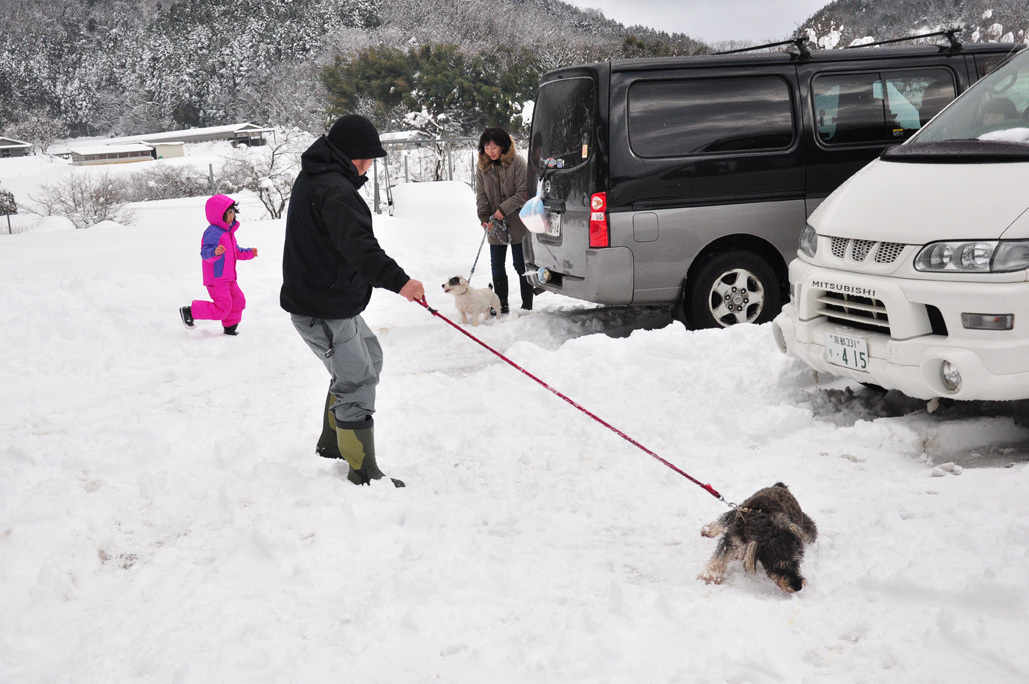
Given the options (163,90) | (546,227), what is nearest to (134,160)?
(163,90)

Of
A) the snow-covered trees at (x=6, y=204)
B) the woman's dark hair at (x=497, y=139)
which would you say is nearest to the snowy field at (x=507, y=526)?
the woman's dark hair at (x=497, y=139)

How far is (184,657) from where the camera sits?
109 inches

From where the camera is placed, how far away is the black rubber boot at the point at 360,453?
3982 millimetres

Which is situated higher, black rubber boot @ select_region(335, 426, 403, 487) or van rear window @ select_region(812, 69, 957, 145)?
van rear window @ select_region(812, 69, 957, 145)

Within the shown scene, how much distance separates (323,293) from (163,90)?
2498 inches

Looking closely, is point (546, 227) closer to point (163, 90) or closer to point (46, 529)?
point (46, 529)

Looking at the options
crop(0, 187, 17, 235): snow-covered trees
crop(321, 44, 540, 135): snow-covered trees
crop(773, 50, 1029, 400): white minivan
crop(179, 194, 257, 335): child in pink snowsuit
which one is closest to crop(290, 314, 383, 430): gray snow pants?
crop(773, 50, 1029, 400): white minivan

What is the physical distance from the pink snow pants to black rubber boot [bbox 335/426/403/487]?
4363 millimetres

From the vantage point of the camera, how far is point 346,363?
3.96 m

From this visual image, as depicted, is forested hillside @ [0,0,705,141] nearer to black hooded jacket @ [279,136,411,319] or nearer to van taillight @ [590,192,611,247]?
van taillight @ [590,192,611,247]

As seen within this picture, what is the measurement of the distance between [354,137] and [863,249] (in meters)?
2.65

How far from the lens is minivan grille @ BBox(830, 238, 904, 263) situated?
3.97 metres

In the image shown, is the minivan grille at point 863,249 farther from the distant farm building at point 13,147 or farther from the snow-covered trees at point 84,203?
the distant farm building at point 13,147

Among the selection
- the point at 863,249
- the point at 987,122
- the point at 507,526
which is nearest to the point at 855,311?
the point at 863,249
